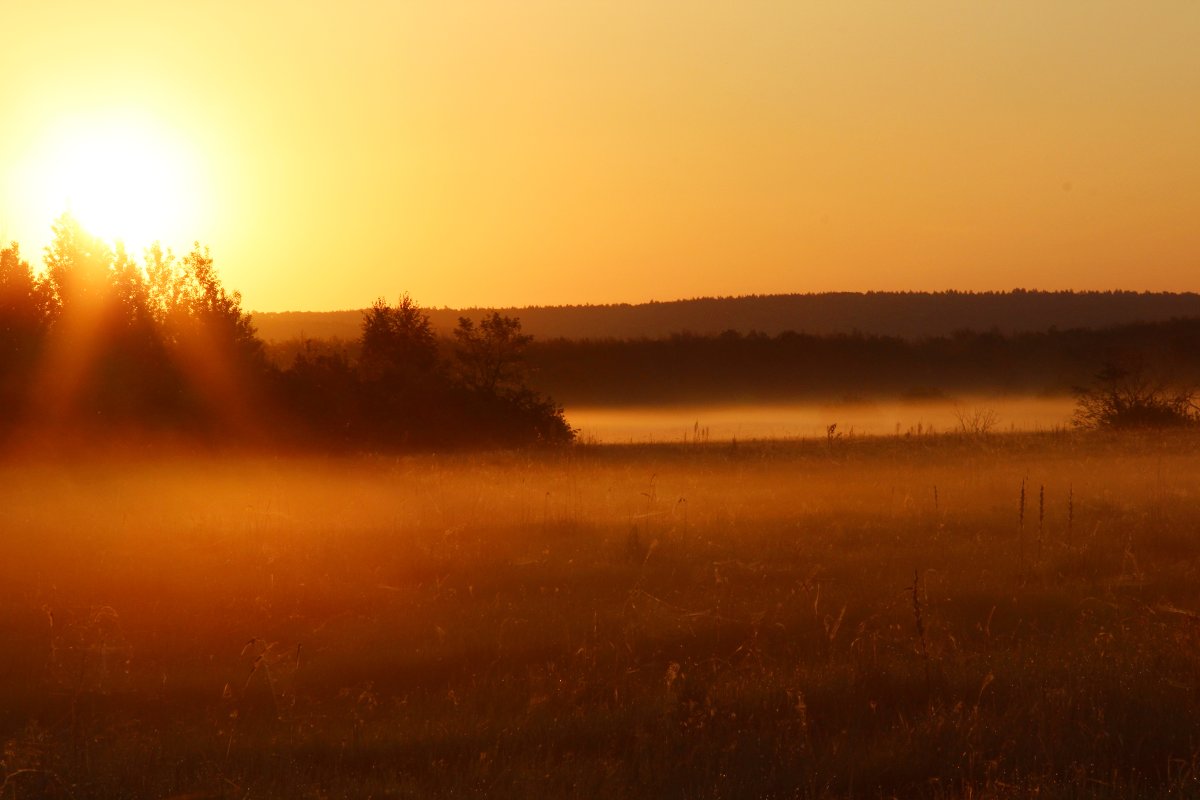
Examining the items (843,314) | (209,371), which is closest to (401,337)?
(209,371)

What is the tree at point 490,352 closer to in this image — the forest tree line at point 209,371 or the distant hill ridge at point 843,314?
the forest tree line at point 209,371

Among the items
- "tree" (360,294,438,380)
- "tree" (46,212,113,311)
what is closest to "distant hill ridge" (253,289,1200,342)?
"tree" (360,294,438,380)

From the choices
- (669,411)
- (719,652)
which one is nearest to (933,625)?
(719,652)

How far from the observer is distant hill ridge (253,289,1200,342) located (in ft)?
406

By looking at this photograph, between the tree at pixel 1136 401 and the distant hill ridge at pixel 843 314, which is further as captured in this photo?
the distant hill ridge at pixel 843 314

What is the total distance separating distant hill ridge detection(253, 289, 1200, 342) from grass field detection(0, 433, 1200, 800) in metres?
106

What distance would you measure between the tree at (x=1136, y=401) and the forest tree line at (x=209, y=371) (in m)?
16.5

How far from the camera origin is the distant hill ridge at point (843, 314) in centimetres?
12381

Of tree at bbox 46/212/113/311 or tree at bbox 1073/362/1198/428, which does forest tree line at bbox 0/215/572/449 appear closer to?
tree at bbox 46/212/113/311

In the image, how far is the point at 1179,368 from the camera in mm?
38844

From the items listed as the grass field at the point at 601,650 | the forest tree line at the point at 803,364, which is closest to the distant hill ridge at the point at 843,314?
the forest tree line at the point at 803,364

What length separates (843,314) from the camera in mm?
133250

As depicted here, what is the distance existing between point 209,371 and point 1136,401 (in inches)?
1051

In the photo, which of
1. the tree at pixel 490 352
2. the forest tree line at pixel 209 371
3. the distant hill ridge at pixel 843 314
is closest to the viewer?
the forest tree line at pixel 209 371
